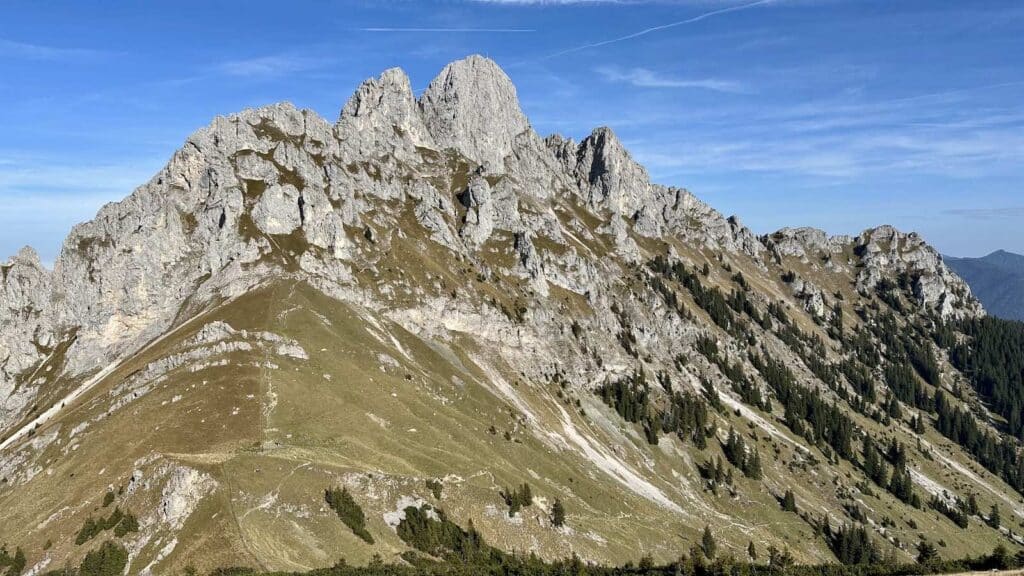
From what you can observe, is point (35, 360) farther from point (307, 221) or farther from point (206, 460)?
point (206, 460)

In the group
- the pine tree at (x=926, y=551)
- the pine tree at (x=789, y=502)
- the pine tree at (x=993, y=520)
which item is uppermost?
the pine tree at (x=789, y=502)

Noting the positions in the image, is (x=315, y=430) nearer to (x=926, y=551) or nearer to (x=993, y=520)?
(x=926, y=551)

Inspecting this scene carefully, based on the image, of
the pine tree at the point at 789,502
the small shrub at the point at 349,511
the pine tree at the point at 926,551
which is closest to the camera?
the small shrub at the point at 349,511

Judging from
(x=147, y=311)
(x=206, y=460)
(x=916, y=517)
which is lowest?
(x=916, y=517)

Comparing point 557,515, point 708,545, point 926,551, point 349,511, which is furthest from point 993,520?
point 349,511

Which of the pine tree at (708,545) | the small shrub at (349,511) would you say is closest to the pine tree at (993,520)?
the pine tree at (708,545)

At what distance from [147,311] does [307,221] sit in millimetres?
49841

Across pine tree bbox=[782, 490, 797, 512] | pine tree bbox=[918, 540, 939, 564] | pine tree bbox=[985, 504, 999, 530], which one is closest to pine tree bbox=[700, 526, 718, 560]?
pine tree bbox=[782, 490, 797, 512]

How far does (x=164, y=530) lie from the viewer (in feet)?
248

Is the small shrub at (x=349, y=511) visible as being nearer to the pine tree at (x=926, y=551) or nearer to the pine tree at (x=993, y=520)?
the pine tree at (x=926, y=551)

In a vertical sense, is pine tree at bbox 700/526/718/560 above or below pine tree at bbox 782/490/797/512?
above

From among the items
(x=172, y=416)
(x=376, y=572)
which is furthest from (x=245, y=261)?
(x=376, y=572)

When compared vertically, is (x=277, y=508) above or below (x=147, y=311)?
below

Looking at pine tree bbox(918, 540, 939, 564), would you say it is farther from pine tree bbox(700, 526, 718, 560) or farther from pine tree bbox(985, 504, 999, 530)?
pine tree bbox(700, 526, 718, 560)
